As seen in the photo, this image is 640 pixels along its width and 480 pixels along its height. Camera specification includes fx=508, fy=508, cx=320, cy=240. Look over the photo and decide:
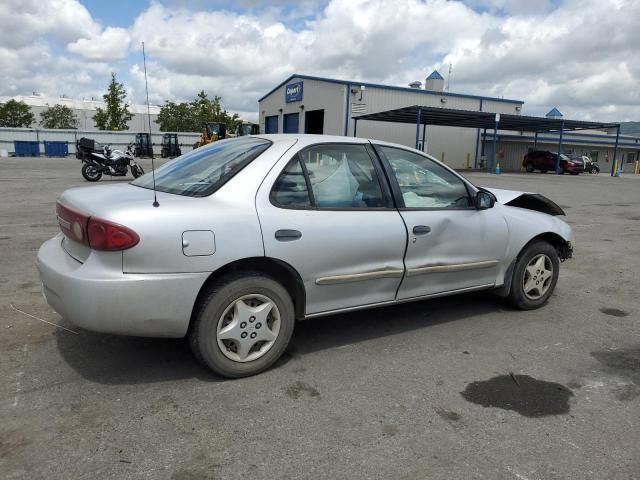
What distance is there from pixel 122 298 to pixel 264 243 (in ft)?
2.92

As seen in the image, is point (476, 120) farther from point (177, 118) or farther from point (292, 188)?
point (177, 118)

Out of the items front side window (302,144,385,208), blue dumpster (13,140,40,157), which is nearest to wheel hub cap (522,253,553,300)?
front side window (302,144,385,208)

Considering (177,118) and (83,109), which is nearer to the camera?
(177,118)

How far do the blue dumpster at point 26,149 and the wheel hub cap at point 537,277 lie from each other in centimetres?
5073

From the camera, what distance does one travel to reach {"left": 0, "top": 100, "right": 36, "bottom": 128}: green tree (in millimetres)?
60594

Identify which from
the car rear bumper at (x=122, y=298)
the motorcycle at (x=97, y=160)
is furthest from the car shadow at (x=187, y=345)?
the motorcycle at (x=97, y=160)

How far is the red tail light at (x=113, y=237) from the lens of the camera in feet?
9.36

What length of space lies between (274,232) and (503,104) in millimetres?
42781

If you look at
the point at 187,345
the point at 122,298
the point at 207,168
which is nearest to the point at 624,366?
the point at 187,345

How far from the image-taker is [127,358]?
3.58 meters

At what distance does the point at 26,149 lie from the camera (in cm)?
4612

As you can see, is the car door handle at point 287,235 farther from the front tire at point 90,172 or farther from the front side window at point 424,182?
the front tire at point 90,172

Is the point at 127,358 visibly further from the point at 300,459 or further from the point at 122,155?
the point at 122,155

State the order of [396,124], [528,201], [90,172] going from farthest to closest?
[396,124] < [90,172] < [528,201]
